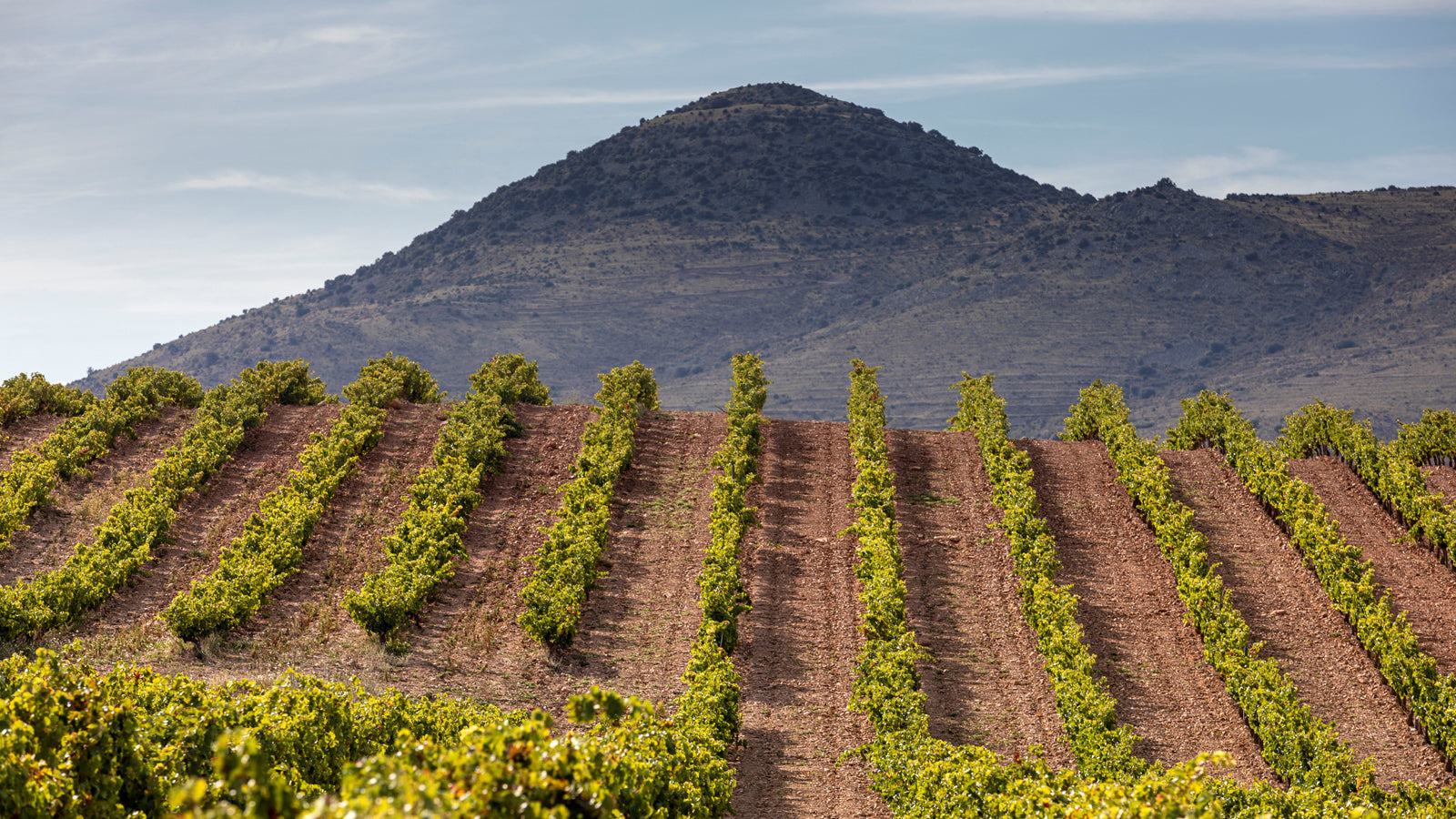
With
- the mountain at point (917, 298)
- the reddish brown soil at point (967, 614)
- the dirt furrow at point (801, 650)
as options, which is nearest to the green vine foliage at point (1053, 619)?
the reddish brown soil at point (967, 614)

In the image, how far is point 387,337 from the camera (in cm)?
15650

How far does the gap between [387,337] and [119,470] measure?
13378cm

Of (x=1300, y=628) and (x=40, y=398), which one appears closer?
(x=1300, y=628)

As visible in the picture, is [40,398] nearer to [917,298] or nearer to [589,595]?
[589,595]

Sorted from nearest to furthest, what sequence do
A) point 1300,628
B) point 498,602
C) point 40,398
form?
point 1300,628 < point 498,602 < point 40,398

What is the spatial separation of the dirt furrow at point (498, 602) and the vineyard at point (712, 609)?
96 millimetres

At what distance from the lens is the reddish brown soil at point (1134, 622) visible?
57.0ft

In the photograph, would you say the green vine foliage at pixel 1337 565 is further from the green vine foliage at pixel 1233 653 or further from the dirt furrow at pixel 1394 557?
the green vine foliage at pixel 1233 653

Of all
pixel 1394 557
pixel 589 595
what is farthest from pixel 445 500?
pixel 1394 557

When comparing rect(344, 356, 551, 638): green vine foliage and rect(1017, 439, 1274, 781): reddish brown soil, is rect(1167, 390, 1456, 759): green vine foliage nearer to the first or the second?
rect(1017, 439, 1274, 781): reddish brown soil

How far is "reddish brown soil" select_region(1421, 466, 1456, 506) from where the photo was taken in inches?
1043

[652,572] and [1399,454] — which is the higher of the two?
[1399,454]

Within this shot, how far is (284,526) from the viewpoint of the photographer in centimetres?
2206

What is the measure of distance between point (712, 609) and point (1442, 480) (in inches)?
767
